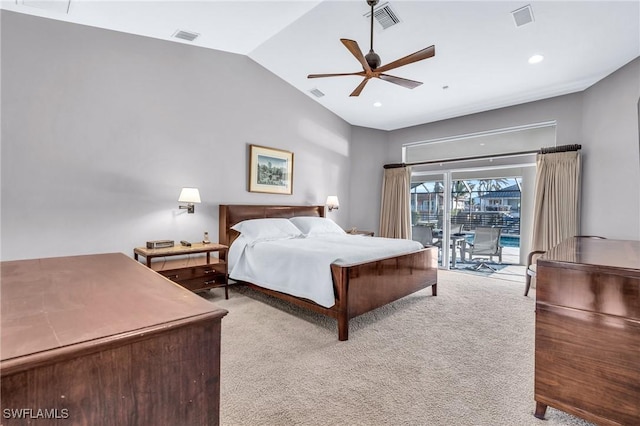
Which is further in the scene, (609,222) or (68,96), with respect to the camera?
(609,222)

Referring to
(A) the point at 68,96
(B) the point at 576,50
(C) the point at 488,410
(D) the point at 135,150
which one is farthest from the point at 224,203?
(B) the point at 576,50

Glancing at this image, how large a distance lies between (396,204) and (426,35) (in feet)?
11.3

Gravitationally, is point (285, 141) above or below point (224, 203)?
above

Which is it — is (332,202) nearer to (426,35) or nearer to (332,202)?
(332,202)

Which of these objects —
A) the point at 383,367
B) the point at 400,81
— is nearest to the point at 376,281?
the point at 383,367

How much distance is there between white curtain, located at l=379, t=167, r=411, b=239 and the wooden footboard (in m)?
2.30

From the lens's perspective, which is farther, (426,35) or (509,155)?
(509,155)

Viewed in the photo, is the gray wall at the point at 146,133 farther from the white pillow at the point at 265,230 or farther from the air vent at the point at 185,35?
the white pillow at the point at 265,230

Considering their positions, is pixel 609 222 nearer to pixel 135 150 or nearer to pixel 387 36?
pixel 387 36

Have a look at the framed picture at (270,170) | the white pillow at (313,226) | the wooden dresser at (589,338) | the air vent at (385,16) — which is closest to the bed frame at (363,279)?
the framed picture at (270,170)

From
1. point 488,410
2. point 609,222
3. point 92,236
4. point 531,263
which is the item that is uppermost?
point 609,222

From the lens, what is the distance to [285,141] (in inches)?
198

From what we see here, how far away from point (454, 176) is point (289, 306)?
162 inches

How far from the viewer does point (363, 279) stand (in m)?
2.89
